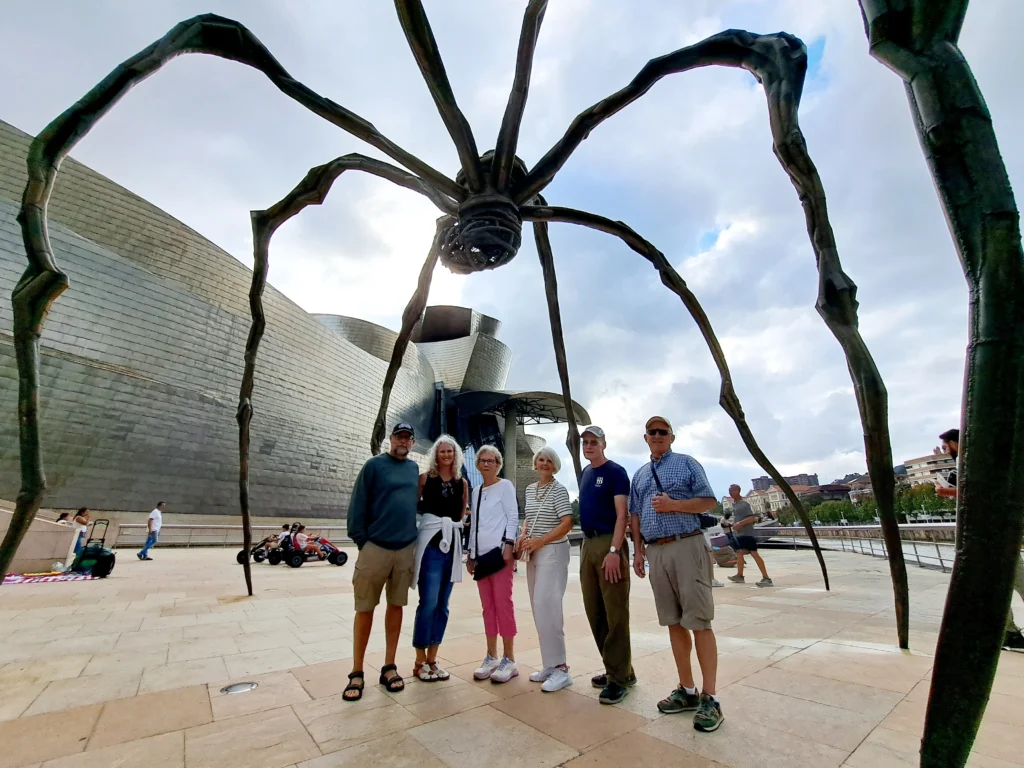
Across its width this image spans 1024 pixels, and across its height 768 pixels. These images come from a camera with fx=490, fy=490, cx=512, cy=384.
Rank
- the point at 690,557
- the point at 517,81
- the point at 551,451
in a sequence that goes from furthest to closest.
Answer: the point at 551,451 → the point at 517,81 → the point at 690,557

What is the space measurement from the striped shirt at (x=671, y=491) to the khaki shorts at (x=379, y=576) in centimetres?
154

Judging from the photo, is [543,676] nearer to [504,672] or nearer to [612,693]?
[504,672]

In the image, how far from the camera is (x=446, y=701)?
2.65 meters

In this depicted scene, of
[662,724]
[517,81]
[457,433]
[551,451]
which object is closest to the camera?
[662,724]

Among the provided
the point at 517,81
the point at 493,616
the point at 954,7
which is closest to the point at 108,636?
the point at 493,616

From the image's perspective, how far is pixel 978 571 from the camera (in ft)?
1.82

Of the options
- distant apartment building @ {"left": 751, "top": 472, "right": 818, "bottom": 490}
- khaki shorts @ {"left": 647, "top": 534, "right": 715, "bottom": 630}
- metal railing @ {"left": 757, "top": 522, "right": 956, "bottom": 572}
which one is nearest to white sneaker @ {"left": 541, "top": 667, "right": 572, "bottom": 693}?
khaki shorts @ {"left": 647, "top": 534, "right": 715, "bottom": 630}

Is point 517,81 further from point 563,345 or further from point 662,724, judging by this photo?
point 662,724

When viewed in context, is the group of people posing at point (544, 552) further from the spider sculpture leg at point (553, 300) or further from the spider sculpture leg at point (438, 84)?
the spider sculpture leg at point (438, 84)

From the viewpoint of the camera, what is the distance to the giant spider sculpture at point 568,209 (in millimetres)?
585

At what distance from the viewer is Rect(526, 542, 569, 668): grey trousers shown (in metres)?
2.98

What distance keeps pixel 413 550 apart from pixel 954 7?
3346mm

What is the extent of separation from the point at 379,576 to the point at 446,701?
83 cm

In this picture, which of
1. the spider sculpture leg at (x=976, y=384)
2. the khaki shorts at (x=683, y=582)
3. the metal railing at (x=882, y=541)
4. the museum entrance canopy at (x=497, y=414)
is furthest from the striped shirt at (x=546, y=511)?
the museum entrance canopy at (x=497, y=414)
